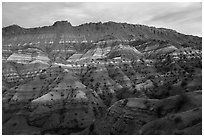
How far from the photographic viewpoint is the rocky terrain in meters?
60.6

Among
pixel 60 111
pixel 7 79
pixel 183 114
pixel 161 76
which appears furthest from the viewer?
pixel 7 79

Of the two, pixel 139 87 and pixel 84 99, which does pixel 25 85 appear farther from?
pixel 139 87

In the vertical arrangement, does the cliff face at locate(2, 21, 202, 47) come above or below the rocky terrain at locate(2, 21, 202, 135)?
above

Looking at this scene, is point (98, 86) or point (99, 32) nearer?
point (98, 86)

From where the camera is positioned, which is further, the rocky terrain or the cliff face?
the cliff face

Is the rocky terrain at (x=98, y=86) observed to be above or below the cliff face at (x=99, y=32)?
below

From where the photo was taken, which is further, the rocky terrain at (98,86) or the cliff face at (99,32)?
the cliff face at (99,32)

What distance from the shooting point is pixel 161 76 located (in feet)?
333

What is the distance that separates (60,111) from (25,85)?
20252mm

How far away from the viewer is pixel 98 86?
10844cm

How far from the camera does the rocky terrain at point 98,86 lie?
60.6 metres

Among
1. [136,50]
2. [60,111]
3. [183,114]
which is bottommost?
[60,111]

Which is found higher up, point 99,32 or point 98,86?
point 99,32

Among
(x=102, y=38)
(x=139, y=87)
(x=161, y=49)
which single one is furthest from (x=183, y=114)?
(x=102, y=38)
